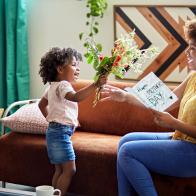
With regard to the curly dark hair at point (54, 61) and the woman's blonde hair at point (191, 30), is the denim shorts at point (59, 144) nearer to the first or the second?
the curly dark hair at point (54, 61)

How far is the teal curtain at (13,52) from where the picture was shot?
4.06 m

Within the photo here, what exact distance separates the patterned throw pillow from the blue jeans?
0.78m

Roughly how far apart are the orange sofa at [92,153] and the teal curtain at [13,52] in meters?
0.87

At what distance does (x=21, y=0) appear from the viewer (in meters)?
4.03

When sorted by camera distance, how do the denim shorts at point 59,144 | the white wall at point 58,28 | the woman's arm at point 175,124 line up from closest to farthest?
the woman's arm at point 175,124
the denim shorts at point 59,144
the white wall at point 58,28

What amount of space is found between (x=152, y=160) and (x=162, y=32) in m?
1.46

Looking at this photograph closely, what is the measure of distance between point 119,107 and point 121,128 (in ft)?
0.49

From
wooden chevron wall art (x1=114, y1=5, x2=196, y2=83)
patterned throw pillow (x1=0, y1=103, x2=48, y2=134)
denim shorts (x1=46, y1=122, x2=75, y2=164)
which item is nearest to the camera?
denim shorts (x1=46, y1=122, x2=75, y2=164)

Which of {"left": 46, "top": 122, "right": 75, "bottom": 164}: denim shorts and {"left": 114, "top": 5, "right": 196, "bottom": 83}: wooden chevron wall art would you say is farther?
{"left": 114, "top": 5, "right": 196, "bottom": 83}: wooden chevron wall art

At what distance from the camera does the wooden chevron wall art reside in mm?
3619

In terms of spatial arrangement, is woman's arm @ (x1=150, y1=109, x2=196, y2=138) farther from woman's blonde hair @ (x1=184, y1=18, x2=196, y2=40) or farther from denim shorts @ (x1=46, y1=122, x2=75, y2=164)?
denim shorts @ (x1=46, y1=122, x2=75, y2=164)

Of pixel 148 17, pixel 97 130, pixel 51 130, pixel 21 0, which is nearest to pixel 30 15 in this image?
pixel 21 0

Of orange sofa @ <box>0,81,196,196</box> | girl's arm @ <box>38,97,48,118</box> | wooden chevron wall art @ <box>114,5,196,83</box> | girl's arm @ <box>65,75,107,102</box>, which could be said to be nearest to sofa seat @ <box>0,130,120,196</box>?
orange sofa @ <box>0,81,196,196</box>

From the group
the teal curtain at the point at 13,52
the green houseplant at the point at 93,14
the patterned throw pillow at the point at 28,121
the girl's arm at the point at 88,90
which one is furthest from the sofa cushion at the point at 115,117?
the teal curtain at the point at 13,52
